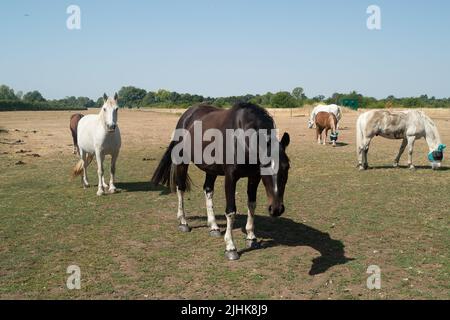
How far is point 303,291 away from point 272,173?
1.60 m

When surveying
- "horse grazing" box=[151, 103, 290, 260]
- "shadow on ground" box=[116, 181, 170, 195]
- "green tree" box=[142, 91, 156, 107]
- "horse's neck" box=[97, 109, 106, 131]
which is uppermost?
"green tree" box=[142, 91, 156, 107]

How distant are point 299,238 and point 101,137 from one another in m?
6.00

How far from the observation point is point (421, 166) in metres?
14.4

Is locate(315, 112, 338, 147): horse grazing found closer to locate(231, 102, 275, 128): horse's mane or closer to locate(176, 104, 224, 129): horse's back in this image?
locate(176, 104, 224, 129): horse's back

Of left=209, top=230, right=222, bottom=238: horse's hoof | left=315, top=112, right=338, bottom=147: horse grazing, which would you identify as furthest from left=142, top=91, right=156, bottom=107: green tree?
left=209, top=230, right=222, bottom=238: horse's hoof

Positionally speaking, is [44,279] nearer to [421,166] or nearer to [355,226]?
[355,226]

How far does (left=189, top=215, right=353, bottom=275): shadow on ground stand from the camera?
19.4ft

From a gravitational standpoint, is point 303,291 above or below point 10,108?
below

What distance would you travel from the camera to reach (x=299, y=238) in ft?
23.1

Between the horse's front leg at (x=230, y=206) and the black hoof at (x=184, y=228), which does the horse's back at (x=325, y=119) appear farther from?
the horse's front leg at (x=230, y=206)

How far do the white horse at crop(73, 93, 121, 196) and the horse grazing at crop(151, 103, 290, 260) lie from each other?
9.07ft

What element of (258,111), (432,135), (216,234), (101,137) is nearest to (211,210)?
(216,234)

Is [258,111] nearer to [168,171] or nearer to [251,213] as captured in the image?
[251,213]
